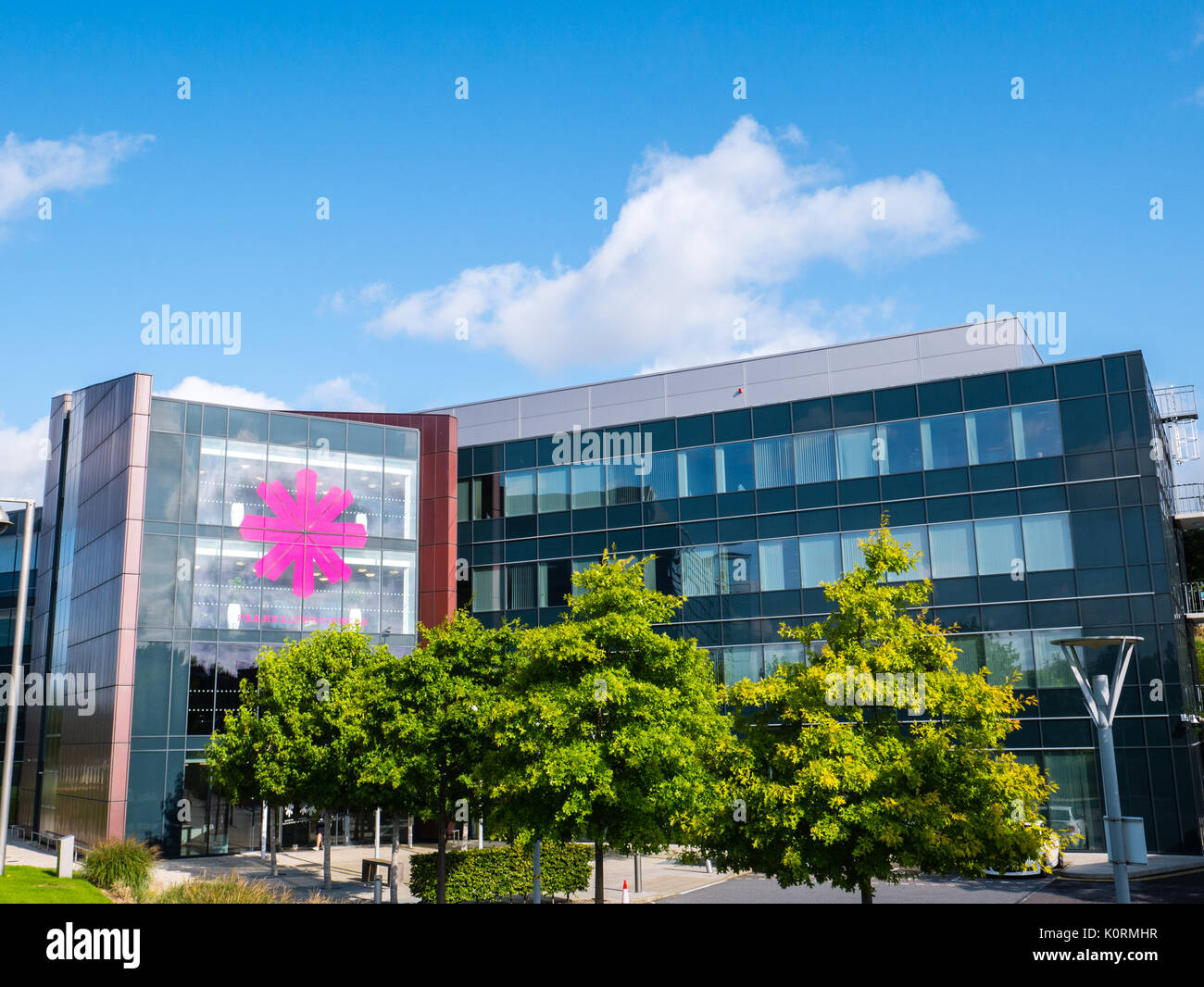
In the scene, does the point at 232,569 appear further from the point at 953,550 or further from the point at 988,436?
the point at 988,436

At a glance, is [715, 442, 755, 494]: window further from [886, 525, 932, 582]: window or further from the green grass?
the green grass

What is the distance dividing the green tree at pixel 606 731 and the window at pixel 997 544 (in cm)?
1879

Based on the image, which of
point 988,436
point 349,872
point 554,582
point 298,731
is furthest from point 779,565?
point 298,731

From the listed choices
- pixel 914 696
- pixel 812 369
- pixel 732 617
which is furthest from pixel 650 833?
pixel 812 369

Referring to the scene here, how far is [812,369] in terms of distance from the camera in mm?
42062

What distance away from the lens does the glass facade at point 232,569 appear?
116ft

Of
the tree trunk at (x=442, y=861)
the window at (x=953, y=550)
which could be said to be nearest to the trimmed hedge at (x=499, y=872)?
the tree trunk at (x=442, y=861)

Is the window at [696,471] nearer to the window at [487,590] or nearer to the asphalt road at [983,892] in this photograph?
the window at [487,590]

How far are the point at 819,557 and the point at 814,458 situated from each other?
389cm

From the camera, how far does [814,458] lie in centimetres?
Result: 4000

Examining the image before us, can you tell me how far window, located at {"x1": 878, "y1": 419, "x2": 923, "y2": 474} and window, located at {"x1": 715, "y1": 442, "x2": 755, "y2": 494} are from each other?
5.20 m

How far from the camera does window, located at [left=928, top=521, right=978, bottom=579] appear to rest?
121 ft

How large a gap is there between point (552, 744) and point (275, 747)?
1279cm

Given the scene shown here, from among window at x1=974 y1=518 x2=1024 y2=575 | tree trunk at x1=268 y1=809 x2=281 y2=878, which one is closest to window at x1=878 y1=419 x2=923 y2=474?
window at x1=974 y1=518 x2=1024 y2=575
